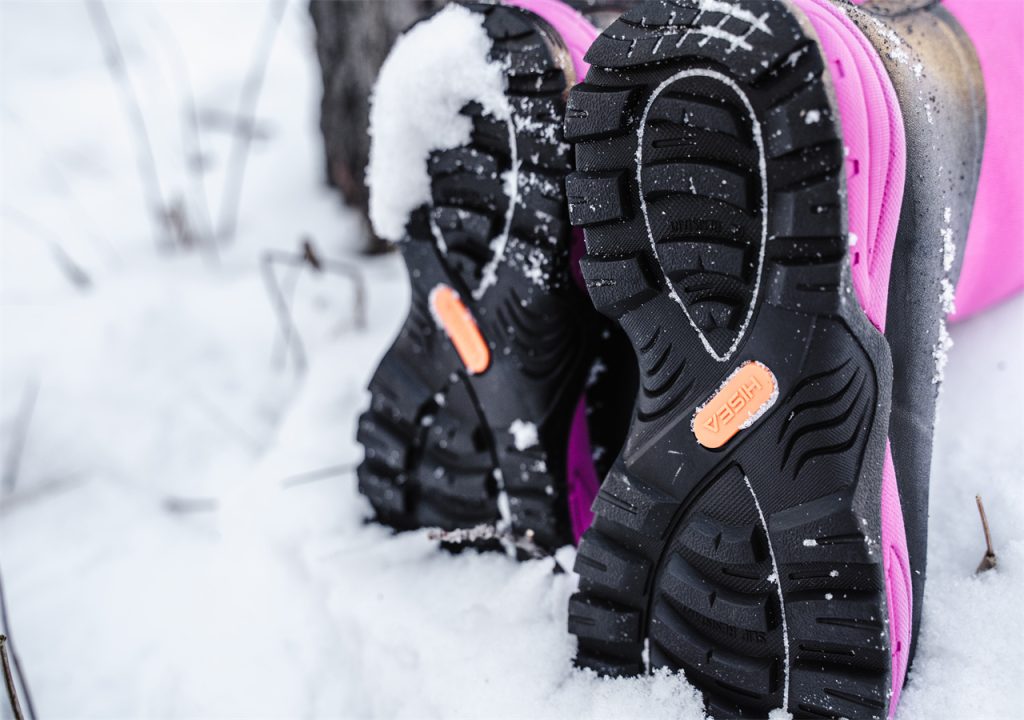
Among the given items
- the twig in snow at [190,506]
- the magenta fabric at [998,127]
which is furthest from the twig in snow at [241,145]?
the magenta fabric at [998,127]

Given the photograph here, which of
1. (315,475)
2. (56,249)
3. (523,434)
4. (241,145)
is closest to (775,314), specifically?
(523,434)

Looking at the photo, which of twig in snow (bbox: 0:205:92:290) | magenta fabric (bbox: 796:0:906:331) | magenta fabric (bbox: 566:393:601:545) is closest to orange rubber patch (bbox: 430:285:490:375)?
→ magenta fabric (bbox: 566:393:601:545)

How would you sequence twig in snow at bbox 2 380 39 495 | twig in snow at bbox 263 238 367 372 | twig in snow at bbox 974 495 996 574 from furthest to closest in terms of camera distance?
twig in snow at bbox 263 238 367 372, twig in snow at bbox 2 380 39 495, twig in snow at bbox 974 495 996 574

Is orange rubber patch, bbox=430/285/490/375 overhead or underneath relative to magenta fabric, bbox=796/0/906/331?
underneath

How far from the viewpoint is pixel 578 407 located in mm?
899

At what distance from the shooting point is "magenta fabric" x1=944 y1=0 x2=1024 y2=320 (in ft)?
2.53

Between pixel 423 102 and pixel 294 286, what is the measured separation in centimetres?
80

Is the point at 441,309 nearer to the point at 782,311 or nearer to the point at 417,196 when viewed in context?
the point at 417,196

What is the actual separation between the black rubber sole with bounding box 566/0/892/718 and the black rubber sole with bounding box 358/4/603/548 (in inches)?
4.4

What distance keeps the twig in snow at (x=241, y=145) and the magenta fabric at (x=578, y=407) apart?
89cm

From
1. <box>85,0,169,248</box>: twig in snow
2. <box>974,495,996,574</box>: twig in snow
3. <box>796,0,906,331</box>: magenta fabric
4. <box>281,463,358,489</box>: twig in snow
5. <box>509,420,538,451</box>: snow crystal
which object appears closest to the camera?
<box>796,0,906,331</box>: magenta fabric

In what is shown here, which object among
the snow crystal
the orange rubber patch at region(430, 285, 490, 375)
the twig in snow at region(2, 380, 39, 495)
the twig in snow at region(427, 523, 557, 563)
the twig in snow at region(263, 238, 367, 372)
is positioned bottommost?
the twig in snow at region(2, 380, 39, 495)

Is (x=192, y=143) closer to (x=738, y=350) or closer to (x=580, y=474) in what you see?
(x=580, y=474)

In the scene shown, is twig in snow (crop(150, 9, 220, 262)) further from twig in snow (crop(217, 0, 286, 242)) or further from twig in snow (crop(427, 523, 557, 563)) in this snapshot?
twig in snow (crop(427, 523, 557, 563))
